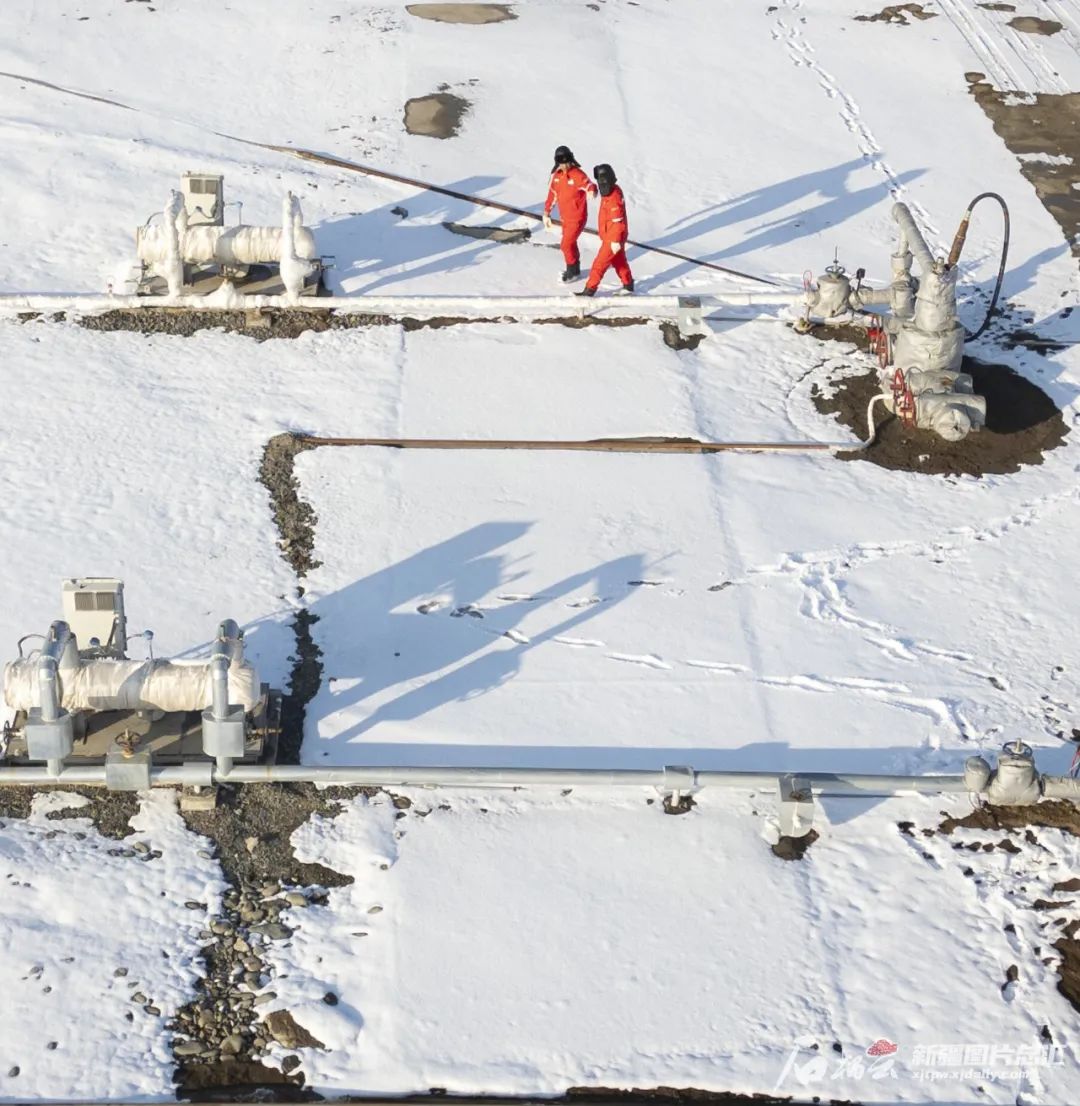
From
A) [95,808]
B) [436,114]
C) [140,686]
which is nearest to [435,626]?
[140,686]

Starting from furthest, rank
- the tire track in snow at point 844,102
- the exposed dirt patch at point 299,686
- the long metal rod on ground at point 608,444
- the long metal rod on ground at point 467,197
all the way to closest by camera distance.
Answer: the tire track in snow at point 844,102, the long metal rod on ground at point 467,197, the long metal rod on ground at point 608,444, the exposed dirt patch at point 299,686

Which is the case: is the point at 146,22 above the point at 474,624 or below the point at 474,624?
above

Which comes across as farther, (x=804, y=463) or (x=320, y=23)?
(x=320, y=23)

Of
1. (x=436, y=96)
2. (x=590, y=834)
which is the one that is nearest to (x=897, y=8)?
(x=436, y=96)

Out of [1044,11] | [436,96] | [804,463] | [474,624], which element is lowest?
[474,624]

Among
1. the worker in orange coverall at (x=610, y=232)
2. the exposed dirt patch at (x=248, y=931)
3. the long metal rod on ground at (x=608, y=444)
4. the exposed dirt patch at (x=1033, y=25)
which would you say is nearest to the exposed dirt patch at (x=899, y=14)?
the exposed dirt patch at (x=1033, y=25)

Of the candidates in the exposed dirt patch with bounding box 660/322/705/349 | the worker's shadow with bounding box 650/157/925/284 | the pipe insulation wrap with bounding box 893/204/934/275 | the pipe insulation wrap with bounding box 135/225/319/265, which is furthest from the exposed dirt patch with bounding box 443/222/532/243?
the pipe insulation wrap with bounding box 893/204/934/275

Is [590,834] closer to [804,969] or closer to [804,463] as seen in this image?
[804,969]

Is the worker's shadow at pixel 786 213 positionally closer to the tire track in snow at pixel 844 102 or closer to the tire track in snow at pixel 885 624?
the tire track in snow at pixel 844 102
